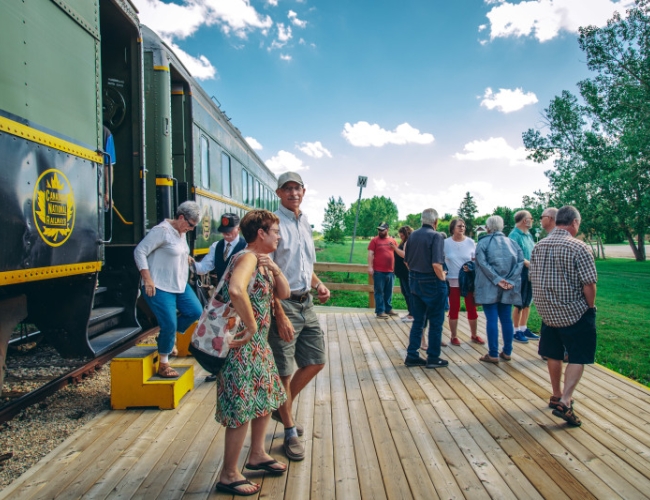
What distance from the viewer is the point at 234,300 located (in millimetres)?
2295

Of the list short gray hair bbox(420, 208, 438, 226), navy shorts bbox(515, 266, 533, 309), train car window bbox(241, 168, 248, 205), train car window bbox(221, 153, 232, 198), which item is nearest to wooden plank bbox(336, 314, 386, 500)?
short gray hair bbox(420, 208, 438, 226)

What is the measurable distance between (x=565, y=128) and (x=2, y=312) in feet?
99.4

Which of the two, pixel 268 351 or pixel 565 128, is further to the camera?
pixel 565 128

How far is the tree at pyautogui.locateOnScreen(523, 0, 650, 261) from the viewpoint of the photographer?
687 inches

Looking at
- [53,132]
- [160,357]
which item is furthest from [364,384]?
[53,132]

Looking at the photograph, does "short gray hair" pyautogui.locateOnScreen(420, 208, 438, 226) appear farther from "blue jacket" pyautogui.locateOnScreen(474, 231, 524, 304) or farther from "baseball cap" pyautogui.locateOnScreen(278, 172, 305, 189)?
"baseball cap" pyautogui.locateOnScreen(278, 172, 305, 189)

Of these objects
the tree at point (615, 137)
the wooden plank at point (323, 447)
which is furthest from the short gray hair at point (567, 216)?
the tree at point (615, 137)

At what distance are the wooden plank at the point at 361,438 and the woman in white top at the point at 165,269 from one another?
1.65m

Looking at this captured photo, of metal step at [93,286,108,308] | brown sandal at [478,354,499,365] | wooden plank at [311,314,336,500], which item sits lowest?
wooden plank at [311,314,336,500]

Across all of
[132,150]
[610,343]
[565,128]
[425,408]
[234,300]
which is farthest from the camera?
[565,128]

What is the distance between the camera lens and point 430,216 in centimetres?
510

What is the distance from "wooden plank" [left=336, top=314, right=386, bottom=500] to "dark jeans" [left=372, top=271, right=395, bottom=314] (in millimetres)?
2362

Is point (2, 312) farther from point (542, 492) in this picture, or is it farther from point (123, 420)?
point (542, 492)

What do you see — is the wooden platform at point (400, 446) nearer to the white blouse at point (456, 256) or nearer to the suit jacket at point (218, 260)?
the suit jacket at point (218, 260)
